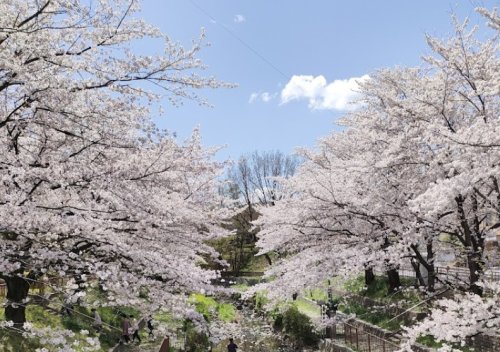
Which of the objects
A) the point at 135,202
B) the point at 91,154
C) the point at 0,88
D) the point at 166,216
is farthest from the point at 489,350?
the point at 0,88

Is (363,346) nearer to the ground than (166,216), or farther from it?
nearer to the ground

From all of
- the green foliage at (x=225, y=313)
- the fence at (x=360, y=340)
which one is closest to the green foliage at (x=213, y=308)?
the green foliage at (x=225, y=313)

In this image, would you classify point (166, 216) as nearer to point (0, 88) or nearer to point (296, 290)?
point (0, 88)

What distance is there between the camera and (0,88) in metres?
5.57

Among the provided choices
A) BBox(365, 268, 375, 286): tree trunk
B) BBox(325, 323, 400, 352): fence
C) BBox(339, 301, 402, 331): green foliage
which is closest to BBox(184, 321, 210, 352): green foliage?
BBox(325, 323, 400, 352): fence

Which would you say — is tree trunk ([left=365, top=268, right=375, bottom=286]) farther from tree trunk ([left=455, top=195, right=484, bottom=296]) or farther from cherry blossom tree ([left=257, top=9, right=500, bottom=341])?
tree trunk ([left=455, top=195, right=484, bottom=296])

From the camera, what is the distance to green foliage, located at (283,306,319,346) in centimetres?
1806

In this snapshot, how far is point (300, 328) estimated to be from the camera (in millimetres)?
18266

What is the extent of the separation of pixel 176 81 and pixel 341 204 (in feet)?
19.0

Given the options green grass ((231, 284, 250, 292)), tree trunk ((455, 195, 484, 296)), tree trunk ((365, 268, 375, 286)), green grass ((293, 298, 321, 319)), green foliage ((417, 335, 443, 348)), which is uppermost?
tree trunk ((455, 195, 484, 296))

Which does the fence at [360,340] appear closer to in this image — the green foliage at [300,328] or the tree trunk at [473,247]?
the green foliage at [300,328]

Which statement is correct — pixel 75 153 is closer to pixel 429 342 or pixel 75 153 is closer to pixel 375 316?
pixel 429 342

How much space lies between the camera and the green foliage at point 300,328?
1806cm

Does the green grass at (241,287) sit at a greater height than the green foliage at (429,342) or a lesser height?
lesser
